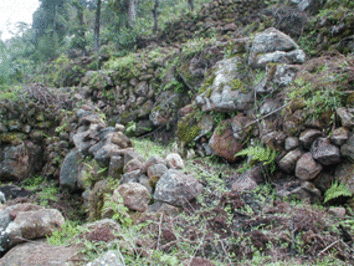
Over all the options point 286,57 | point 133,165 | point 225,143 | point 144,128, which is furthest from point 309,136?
point 144,128

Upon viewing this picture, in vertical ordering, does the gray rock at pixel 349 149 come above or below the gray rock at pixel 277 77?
below

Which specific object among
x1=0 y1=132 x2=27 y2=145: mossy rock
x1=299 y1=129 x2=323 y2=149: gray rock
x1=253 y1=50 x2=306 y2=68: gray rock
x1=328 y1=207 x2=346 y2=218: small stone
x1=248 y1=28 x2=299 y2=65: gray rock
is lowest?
x1=0 y1=132 x2=27 y2=145: mossy rock

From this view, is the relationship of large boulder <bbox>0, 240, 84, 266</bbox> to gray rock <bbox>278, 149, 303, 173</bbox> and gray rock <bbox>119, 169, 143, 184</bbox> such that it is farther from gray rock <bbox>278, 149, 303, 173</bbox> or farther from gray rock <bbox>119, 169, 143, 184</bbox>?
gray rock <bbox>278, 149, 303, 173</bbox>

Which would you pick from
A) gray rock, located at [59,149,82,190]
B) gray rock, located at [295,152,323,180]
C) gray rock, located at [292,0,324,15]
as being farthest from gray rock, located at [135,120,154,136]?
gray rock, located at [292,0,324,15]

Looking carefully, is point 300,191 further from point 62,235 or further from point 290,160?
point 62,235

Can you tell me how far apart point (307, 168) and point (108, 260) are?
8.60 ft

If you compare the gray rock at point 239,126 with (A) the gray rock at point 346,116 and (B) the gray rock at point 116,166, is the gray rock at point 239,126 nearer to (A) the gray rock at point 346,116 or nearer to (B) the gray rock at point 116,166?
(A) the gray rock at point 346,116

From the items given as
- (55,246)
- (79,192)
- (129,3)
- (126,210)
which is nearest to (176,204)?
(126,210)

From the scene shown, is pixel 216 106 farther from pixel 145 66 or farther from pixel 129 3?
pixel 129 3

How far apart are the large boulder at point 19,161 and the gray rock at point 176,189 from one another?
19.0 feet

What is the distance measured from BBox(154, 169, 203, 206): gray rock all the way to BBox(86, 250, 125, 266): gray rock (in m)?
1.28

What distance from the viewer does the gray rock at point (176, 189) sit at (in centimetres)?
318

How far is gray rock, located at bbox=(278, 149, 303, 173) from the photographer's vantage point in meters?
3.31

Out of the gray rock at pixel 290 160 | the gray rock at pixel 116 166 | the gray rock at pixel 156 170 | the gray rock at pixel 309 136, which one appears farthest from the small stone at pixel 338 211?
the gray rock at pixel 116 166
